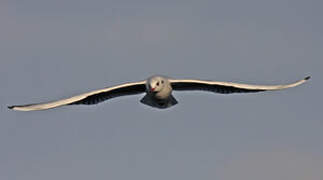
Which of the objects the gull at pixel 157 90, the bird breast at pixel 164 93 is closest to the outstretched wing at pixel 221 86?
the gull at pixel 157 90

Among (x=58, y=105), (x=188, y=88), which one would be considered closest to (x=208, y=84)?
(x=188, y=88)

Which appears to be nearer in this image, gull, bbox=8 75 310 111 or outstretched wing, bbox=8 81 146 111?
gull, bbox=8 75 310 111

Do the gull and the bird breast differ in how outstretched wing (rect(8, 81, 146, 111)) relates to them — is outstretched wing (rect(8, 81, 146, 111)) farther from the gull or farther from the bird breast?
the bird breast

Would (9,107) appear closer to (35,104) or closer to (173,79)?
(35,104)

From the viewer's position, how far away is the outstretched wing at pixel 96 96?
81.2 m

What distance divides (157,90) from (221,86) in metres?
4.31

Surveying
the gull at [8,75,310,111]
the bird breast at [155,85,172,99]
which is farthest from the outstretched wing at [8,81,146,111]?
the bird breast at [155,85,172,99]

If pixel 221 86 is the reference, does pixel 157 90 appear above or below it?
below

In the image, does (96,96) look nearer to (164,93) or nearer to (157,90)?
(164,93)

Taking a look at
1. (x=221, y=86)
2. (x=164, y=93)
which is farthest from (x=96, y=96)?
(x=221, y=86)

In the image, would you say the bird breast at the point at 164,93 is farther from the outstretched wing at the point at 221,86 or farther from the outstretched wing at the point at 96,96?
the outstretched wing at the point at 96,96

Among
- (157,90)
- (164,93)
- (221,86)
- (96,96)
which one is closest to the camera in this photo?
(157,90)

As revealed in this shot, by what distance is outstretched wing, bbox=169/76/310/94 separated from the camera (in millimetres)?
82375

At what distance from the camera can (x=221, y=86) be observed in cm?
8319
